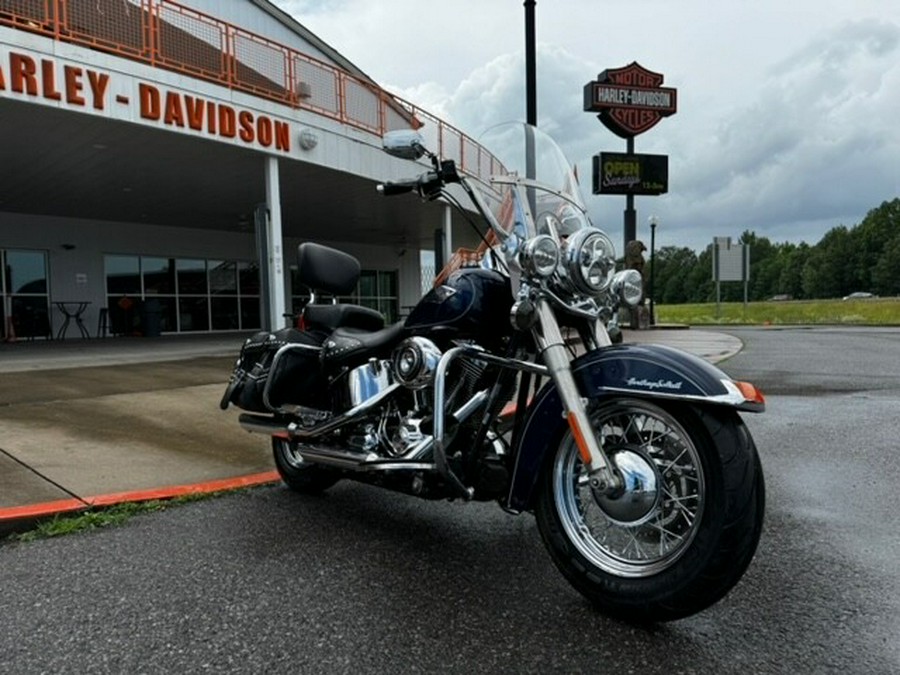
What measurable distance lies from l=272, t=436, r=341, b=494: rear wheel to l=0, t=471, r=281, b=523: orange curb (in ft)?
0.77

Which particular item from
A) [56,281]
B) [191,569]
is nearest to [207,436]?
[191,569]

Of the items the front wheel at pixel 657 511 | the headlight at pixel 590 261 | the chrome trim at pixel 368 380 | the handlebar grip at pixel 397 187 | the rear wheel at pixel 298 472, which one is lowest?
the rear wheel at pixel 298 472

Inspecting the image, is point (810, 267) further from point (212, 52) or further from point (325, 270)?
point (325, 270)

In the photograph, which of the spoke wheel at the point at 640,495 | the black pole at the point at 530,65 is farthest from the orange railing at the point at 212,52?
the spoke wheel at the point at 640,495

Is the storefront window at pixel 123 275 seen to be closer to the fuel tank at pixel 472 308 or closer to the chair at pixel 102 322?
the chair at pixel 102 322

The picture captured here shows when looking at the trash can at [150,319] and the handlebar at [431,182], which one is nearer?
the handlebar at [431,182]

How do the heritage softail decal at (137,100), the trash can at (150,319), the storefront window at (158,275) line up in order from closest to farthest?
the heritage softail decal at (137,100) → the trash can at (150,319) → the storefront window at (158,275)

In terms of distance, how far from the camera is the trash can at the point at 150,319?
18172 millimetres

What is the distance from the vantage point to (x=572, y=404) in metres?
2.41

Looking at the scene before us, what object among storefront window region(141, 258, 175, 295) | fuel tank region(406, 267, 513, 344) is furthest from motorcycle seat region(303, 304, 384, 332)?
storefront window region(141, 258, 175, 295)

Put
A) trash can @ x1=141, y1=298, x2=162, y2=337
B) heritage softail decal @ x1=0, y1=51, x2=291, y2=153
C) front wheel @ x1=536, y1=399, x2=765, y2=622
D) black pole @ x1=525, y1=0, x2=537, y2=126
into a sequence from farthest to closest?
trash can @ x1=141, y1=298, x2=162, y2=337 < black pole @ x1=525, y1=0, x2=537, y2=126 < heritage softail decal @ x1=0, y1=51, x2=291, y2=153 < front wheel @ x1=536, y1=399, x2=765, y2=622

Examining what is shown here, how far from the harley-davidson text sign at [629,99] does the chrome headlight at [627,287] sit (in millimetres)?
21903

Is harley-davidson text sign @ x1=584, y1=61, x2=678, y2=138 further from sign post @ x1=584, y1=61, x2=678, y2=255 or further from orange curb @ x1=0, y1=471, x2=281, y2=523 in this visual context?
orange curb @ x1=0, y1=471, x2=281, y2=523

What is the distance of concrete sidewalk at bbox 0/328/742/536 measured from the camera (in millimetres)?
3872
